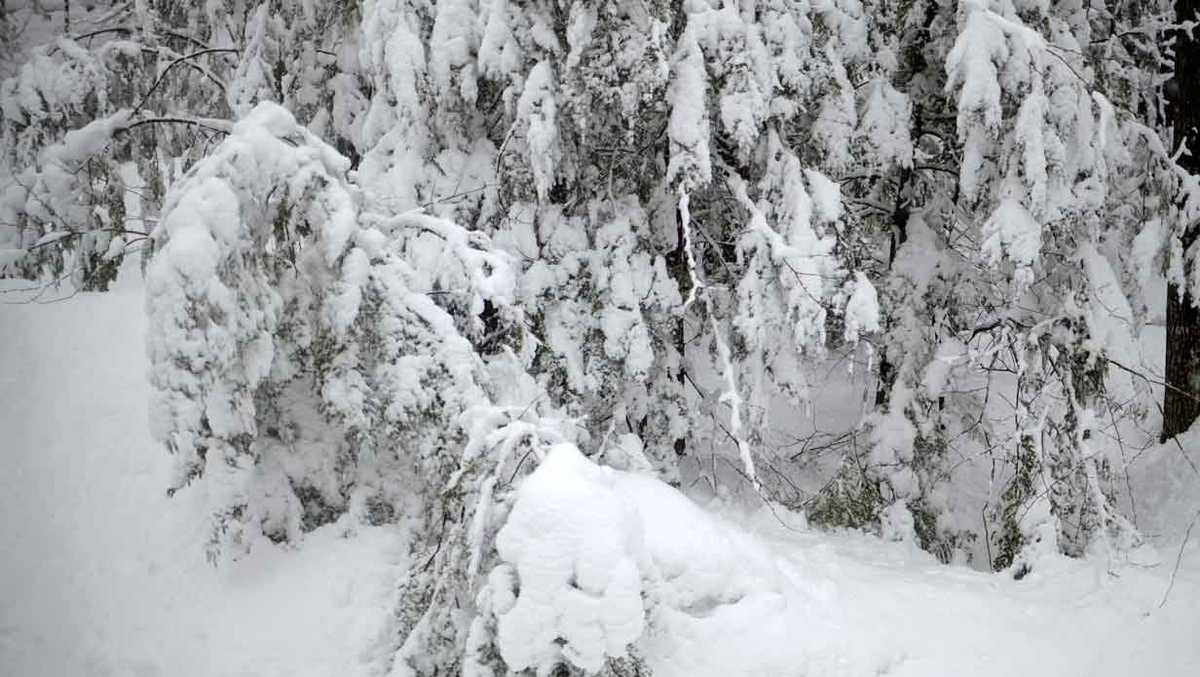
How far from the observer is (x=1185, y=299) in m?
8.85

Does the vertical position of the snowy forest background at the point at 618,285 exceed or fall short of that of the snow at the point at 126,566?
it exceeds it

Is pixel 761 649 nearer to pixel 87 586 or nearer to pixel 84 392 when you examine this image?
pixel 87 586

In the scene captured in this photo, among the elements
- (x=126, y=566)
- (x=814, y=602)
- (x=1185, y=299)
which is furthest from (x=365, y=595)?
(x=1185, y=299)

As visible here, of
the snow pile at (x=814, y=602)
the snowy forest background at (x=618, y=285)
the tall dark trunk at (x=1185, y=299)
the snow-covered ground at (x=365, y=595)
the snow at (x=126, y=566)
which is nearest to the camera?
the snow pile at (x=814, y=602)

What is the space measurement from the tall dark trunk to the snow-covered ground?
3.03 meters

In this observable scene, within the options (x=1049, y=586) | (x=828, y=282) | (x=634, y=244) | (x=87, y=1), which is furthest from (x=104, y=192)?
(x=87, y=1)

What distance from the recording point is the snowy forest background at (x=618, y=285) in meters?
4.70

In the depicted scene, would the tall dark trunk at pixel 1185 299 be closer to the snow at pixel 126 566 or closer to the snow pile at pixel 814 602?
the snow pile at pixel 814 602

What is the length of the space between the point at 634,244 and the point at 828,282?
1.72 m

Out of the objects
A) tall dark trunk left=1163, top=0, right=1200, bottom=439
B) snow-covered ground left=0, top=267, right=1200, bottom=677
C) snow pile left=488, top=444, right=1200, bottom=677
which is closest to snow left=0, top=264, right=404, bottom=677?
snow-covered ground left=0, top=267, right=1200, bottom=677

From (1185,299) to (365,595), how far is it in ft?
29.6

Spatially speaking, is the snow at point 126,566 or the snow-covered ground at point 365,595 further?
the snow at point 126,566

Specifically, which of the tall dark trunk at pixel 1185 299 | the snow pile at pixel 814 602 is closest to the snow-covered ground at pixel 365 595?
the snow pile at pixel 814 602

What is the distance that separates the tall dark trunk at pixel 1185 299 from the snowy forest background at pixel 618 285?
4cm
